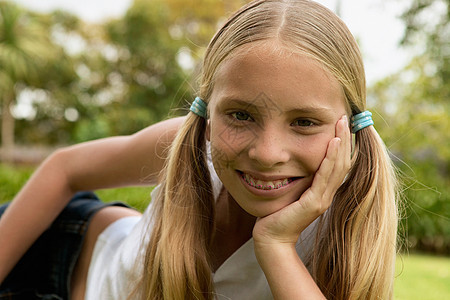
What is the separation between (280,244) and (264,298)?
0.33m

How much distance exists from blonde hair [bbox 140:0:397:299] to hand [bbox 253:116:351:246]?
0.46 ft

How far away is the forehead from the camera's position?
147cm

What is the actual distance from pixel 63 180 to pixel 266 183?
1.14 m

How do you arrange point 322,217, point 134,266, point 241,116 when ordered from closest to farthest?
1. point 241,116
2. point 322,217
3. point 134,266

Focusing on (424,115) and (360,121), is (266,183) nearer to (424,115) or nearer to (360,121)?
(360,121)

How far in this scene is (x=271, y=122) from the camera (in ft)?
4.90

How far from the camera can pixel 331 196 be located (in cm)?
166

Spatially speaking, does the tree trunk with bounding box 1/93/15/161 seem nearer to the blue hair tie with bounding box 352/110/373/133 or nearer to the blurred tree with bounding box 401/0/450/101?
the blurred tree with bounding box 401/0/450/101

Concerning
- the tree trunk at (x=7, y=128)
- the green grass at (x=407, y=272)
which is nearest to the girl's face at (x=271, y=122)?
the green grass at (x=407, y=272)

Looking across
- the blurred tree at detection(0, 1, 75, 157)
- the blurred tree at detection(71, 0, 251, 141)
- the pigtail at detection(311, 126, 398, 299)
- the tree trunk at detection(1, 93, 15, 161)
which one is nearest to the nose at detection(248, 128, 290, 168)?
the pigtail at detection(311, 126, 398, 299)

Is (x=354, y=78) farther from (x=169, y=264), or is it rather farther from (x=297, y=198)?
(x=169, y=264)

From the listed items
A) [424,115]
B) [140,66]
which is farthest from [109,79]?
[424,115]

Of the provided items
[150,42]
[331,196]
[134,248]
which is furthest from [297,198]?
[150,42]

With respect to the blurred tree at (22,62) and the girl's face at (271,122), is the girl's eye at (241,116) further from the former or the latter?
the blurred tree at (22,62)
